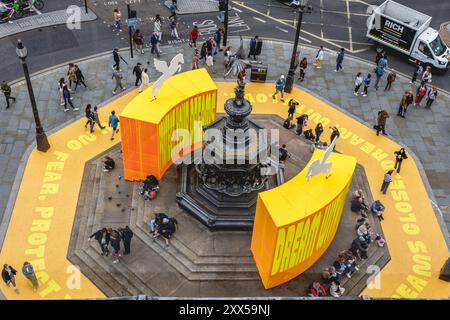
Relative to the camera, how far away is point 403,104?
97.9 ft

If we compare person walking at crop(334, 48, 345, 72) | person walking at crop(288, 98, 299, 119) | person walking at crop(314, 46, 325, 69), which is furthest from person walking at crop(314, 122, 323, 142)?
person walking at crop(314, 46, 325, 69)

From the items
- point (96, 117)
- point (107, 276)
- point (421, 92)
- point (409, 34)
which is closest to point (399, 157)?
point (421, 92)

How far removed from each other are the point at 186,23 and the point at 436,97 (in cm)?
1651

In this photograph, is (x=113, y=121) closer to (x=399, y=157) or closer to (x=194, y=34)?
(x=194, y=34)

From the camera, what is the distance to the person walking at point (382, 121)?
28.2m

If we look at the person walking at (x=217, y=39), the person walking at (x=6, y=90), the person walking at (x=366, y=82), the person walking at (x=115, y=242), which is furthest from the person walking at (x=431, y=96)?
the person walking at (x=6, y=90)

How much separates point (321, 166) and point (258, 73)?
1232 cm

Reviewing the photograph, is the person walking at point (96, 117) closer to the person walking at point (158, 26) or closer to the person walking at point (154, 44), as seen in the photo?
the person walking at point (154, 44)

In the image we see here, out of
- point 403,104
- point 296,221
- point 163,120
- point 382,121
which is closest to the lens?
point 296,221

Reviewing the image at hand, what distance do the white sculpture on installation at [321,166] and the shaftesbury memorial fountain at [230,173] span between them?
2.65 metres

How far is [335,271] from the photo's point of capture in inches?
853
